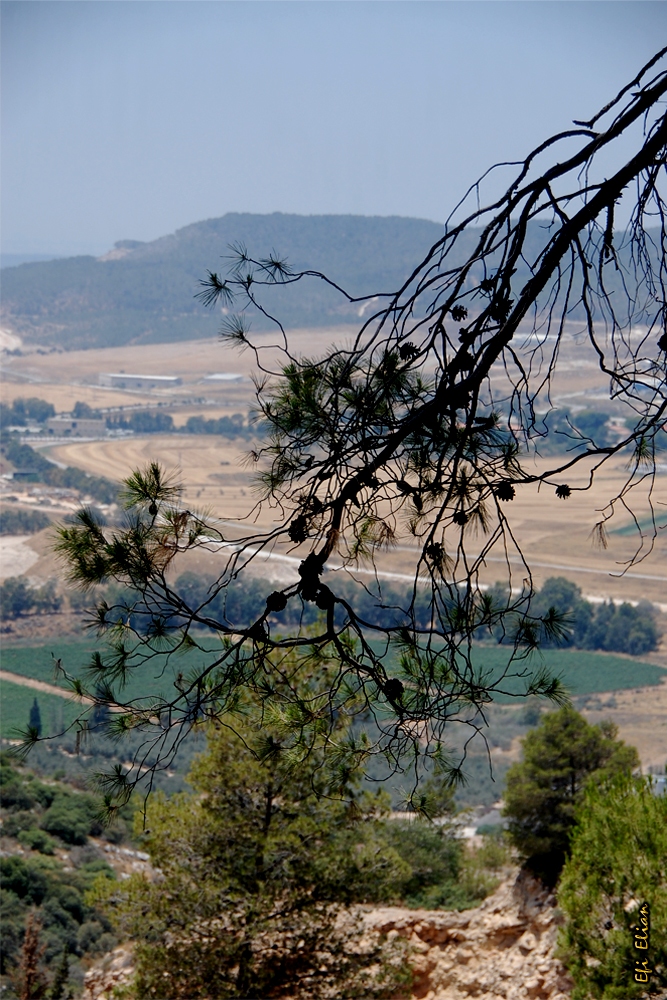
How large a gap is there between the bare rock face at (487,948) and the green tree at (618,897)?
632mm

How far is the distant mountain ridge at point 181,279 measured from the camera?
8438cm

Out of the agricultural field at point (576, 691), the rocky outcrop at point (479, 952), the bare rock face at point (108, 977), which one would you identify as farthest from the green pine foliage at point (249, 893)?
the agricultural field at point (576, 691)

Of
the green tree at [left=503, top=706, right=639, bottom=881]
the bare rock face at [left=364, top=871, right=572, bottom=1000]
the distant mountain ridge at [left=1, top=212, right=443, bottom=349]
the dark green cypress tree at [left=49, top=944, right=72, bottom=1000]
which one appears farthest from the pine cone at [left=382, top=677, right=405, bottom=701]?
the distant mountain ridge at [left=1, top=212, right=443, bottom=349]

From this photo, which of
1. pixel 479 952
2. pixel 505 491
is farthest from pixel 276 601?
pixel 479 952

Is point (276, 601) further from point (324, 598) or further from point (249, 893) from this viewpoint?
point (249, 893)

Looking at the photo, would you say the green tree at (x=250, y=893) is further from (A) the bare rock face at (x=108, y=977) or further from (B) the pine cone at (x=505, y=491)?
(B) the pine cone at (x=505, y=491)

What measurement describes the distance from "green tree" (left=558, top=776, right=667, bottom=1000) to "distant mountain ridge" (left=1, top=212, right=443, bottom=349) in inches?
2942

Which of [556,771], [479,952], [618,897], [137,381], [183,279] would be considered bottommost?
[479,952]

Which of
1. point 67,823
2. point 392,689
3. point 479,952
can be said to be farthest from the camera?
point 67,823

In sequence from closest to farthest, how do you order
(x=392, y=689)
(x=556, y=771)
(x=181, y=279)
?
(x=392, y=689) → (x=556, y=771) → (x=181, y=279)

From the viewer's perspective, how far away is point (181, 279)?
310 ft

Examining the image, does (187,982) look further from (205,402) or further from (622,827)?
(205,402)

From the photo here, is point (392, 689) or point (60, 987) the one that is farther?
point (60, 987)

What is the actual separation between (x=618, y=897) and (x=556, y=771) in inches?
164
